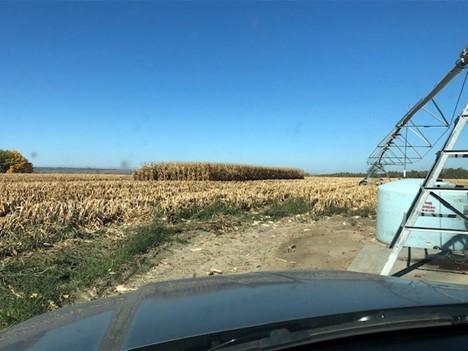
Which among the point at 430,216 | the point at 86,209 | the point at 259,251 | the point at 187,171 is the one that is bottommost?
the point at 259,251

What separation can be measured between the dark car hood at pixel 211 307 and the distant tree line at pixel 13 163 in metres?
70.4

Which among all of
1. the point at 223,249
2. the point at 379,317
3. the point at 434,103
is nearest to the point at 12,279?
the point at 223,249

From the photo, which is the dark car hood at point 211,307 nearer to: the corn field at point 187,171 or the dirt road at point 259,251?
the dirt road at point 259,251

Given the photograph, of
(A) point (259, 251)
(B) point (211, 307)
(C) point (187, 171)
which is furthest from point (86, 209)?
(C) point (187, 171)

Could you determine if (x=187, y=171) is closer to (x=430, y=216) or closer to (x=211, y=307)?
(x=430, y=216)

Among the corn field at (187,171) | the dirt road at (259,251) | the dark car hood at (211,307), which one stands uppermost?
the corn field at (187,171)

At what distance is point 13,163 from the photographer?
229ft

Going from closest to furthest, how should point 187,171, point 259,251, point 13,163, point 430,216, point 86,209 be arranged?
1. point 430,216
2. point 259,251
3. point 86,209
4. point 187,171
5. point 13,163

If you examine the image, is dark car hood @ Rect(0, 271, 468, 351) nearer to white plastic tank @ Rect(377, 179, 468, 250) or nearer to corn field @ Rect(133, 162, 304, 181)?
white plastic tank @ Rect(377, 179, 468, 250)

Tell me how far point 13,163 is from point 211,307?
2902 inches

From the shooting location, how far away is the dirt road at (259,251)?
28.3 feet

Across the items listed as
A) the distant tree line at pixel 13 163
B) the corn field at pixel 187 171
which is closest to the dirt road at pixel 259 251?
the corn field at pixel 187 171

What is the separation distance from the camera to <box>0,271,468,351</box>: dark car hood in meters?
1.89

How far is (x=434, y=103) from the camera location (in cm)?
1791
